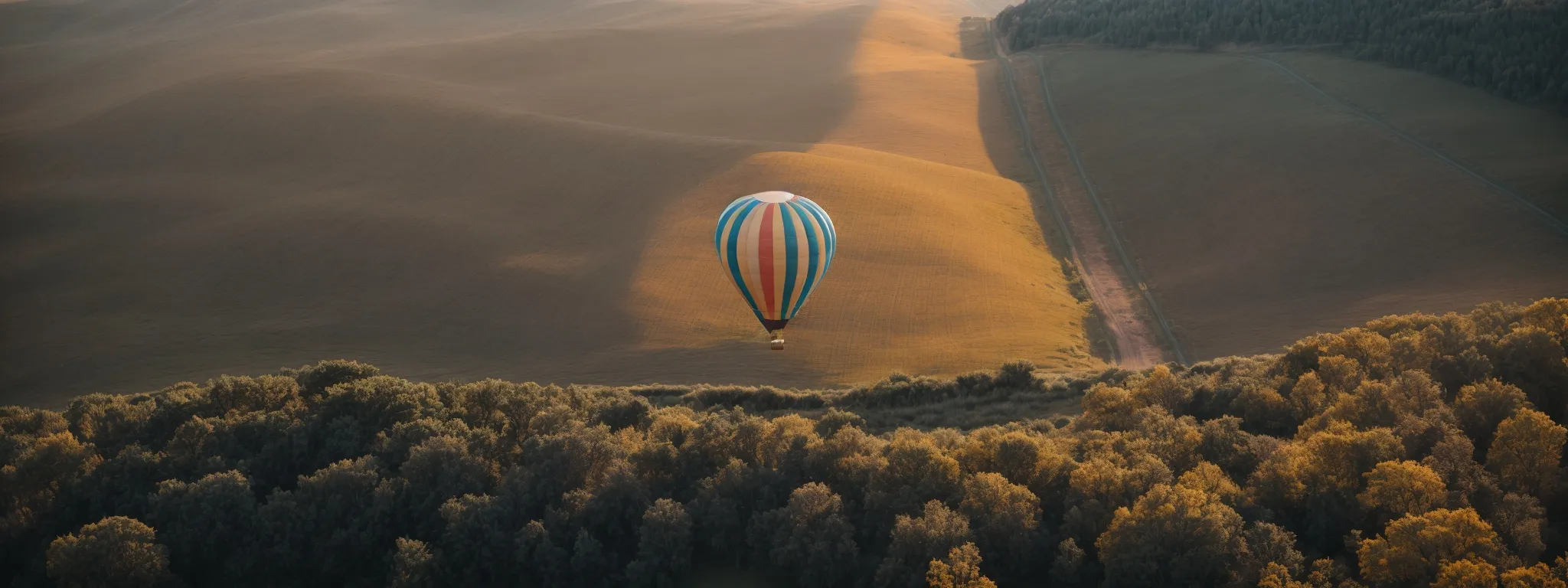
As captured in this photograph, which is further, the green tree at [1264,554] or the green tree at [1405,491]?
the green tree at [1405,491]

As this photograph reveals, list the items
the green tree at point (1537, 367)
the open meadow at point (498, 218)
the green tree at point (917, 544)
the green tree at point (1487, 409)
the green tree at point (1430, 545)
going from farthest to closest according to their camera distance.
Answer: the open meadow at point (498, 218) < the green tree at point (1537, 367) < the green tree at point (1487, 409) < the green tree at point (917, 544) < the green tree at point (1430, 545)

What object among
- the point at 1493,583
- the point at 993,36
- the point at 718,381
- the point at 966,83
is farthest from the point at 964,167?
the point at 1493,583

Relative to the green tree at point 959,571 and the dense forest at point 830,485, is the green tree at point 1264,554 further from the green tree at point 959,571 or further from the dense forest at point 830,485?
the green tree at point 959,571

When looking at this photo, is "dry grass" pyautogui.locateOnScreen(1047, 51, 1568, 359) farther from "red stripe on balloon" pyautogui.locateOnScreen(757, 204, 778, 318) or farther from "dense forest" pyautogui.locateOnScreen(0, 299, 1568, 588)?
"red stripe on balloon" pyautogui.locateOnScreen(757, 204, 778, 318)

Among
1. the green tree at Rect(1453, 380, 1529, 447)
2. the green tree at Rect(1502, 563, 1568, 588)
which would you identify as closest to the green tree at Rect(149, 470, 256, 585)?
the green tree at Rect(1502, 563, 1568, 588)

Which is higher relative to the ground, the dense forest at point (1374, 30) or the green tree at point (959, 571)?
the dense forest at point (1374, 30)

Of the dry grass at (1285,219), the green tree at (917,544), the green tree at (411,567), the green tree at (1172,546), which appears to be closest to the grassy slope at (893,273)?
the dry grass at (1285,219)

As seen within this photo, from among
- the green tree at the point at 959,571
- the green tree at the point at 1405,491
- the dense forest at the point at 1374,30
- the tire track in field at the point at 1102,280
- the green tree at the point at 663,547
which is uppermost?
the dense forest at the point at 1374,30
